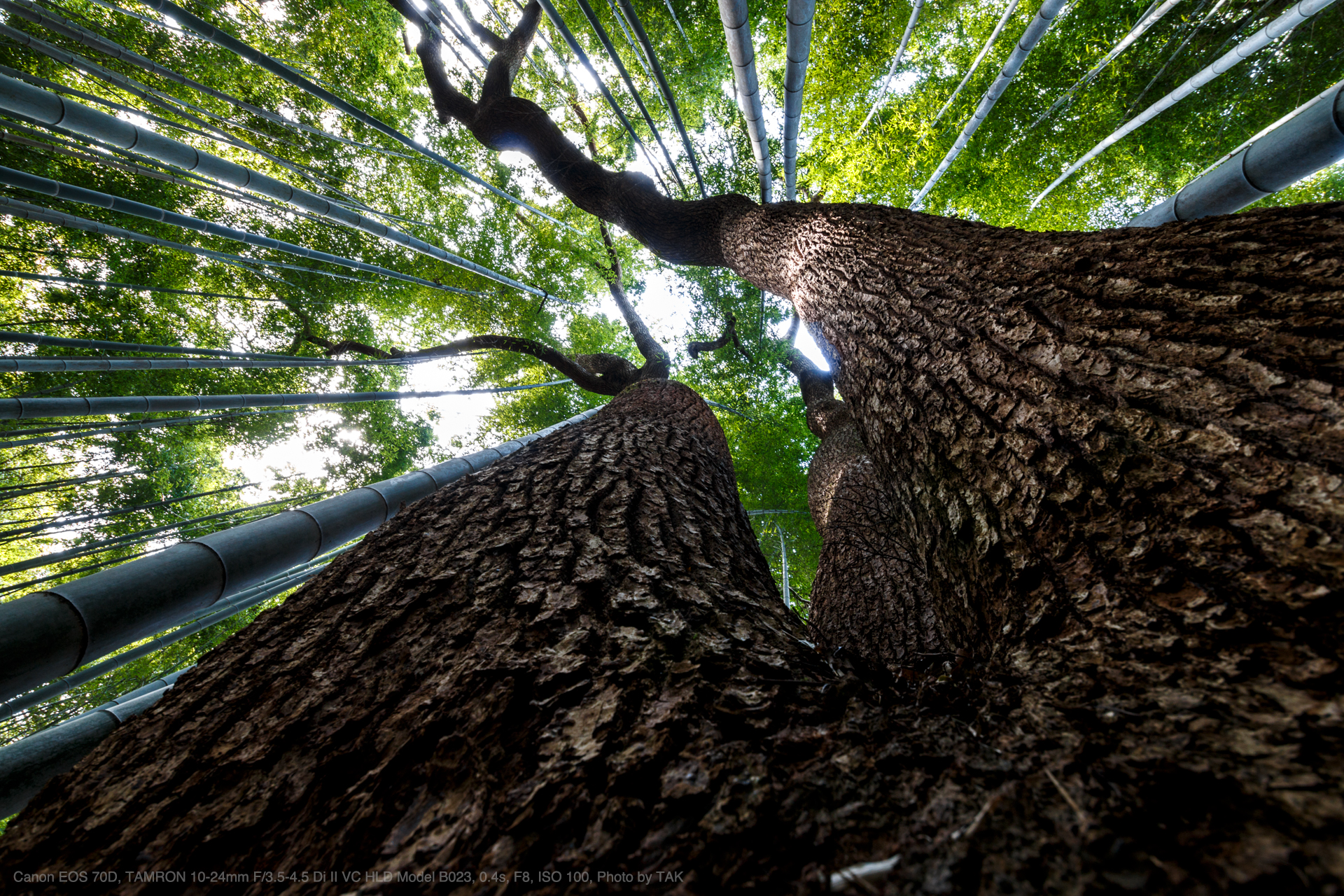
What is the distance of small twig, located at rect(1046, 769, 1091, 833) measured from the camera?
0.48 m

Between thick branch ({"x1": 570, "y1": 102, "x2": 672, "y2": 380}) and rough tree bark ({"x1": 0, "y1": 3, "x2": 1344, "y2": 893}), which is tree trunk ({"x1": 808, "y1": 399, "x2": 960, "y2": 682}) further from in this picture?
thick branch ({"x1": 570, "y1": 102, "x2": 672, "y2": 380})

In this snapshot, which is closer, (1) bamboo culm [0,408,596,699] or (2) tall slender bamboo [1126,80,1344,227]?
(1) bamboo culm [0,408,596,699]

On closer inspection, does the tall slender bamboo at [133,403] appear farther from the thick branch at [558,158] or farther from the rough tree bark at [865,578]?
the rough tree bark at [865,578]

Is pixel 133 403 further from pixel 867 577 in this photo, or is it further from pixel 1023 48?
pixel 1023 48

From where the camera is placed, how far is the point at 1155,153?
703cm

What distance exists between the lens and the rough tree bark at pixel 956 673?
1.72 feet

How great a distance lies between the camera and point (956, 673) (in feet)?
3.37

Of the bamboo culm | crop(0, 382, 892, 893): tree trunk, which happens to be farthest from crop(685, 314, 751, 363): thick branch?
crop(0, 382, 892, 893): tree trunk

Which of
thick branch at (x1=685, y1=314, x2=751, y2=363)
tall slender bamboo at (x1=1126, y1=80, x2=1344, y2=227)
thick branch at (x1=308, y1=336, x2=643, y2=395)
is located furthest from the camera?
thick branch at (x1=685, y1=314, x2=751, y2=363)

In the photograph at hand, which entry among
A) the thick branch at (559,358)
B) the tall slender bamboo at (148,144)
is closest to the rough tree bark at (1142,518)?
the tall slender bamboo at (148,144)

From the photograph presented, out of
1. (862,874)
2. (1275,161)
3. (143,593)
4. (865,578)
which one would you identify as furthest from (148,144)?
(1275,161)

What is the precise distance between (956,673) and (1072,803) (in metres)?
0.56

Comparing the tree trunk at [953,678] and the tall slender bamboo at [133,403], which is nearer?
the tree trunk at [953,678]

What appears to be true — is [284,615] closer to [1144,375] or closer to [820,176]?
[1144,375]
